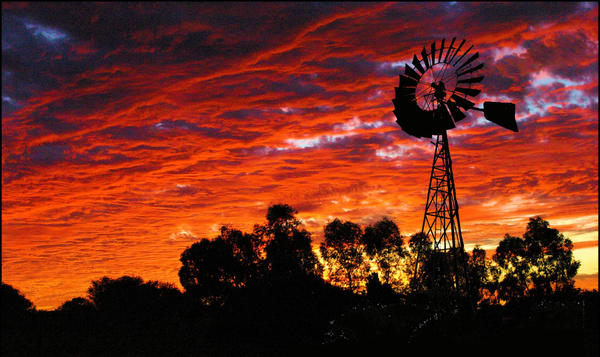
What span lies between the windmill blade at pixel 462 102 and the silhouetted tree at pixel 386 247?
1217 inches

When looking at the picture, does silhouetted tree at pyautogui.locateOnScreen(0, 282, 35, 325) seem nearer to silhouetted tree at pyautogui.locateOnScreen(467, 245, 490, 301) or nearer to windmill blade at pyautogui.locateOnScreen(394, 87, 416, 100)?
silhouetted tree at pyautogui.locateOnScreen(467, 245, 490, 301)

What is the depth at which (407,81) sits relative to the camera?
24312 millimetres

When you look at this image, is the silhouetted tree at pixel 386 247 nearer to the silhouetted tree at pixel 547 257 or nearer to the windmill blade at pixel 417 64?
the silhouetted tree at pixel 547 257

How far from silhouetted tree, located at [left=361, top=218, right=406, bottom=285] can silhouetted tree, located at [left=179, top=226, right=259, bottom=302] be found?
44.7 ft

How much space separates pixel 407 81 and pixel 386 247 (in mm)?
32147

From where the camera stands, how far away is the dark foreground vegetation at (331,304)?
17297 mm

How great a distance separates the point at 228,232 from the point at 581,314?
44.5 metres

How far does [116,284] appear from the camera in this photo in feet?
223

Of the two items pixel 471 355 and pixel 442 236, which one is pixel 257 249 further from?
pixel 471 355

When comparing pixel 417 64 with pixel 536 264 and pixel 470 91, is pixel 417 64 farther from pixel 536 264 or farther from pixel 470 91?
pixel 536 264

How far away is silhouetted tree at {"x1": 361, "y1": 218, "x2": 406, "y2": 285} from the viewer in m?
52.1

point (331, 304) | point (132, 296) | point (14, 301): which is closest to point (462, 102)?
point (331, 304)

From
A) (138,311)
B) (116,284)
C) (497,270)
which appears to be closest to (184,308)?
(138,311)

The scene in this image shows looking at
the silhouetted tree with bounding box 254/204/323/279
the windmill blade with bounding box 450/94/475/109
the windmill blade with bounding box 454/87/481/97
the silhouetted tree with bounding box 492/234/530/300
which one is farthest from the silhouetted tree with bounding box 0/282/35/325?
the windmill blade with bounding box 454/87/481/97
